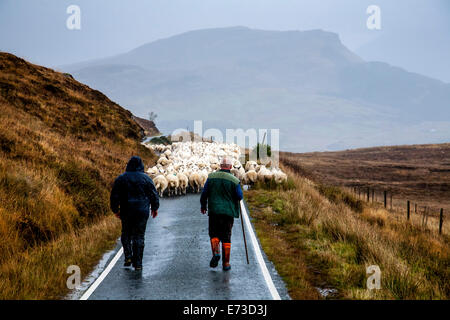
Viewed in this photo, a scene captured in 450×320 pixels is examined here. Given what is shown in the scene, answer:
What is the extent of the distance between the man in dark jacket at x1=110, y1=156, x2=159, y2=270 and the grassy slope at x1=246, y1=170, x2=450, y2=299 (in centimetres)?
256

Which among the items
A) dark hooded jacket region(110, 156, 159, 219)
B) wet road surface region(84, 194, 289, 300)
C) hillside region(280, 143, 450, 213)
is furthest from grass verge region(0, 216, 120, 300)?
hillside region(280, 143, 450, 213)

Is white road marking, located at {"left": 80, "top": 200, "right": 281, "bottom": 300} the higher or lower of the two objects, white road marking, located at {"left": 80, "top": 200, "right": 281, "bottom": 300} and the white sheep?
the lower

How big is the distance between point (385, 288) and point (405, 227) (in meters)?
9.80

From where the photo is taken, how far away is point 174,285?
6965mm

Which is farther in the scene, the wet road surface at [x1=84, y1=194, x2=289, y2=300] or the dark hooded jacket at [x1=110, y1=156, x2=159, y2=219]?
the dark hooded jacket at [x1=110, y1=156, x2=159, y2=219]

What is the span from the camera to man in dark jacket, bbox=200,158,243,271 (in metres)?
7.84

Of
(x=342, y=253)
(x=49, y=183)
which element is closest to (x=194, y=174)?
(x=49, y=183)

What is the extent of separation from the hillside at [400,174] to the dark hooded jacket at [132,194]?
22408 mm

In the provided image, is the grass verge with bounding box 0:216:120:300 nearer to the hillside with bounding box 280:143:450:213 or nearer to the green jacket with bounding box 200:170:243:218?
the green jacket with bounding box 200:170:243:218

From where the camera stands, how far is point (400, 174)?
147 ft

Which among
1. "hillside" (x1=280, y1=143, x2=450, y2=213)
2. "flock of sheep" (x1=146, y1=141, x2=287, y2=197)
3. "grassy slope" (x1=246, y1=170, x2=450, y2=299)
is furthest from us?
"hillside" (x1=280, y1=143, x2=450, y2=213)
